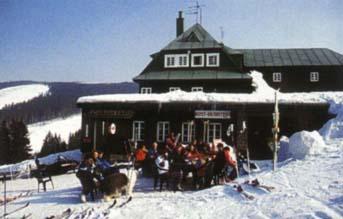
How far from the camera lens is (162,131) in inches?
933

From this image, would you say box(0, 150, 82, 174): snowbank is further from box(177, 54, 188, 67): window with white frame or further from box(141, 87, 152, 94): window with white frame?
box(177, 54, 188, 67): window with white frame

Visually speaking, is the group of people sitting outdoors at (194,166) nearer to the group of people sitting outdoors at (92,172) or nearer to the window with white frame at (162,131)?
the group of people sitting outdoors at (92,172)

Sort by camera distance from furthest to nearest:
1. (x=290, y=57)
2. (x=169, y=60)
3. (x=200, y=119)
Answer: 1. (x=290, y=57)
2. (x=169, y=60)
3. (x=200, y=119)

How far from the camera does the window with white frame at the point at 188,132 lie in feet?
76.0

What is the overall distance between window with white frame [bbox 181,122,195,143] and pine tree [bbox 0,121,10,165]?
100ft

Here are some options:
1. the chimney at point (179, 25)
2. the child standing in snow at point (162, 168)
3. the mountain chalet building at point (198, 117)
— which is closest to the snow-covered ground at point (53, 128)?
the chimney at point (179, 25)

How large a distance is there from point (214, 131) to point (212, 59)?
373 inches

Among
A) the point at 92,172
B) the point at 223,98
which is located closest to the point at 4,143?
the point at 223,98

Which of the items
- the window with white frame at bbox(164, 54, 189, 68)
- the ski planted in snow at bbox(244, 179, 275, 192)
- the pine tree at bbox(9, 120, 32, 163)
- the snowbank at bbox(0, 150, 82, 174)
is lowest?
the pine tree at bbox(9, 120, 32, 163)

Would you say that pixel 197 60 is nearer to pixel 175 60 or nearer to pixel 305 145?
pixel 175 60

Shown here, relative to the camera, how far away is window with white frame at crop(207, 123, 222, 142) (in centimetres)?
2312

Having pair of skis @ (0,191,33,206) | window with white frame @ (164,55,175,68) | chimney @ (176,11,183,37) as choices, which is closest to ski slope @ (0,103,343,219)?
pair of skis @ (0,191,33,206)

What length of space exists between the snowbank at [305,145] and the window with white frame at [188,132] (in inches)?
325

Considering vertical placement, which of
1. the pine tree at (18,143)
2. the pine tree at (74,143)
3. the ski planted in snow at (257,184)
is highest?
the ski planted in snow at (257,184)
